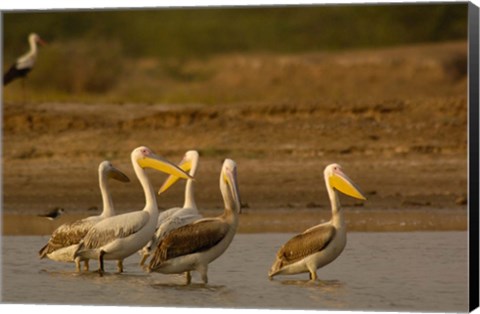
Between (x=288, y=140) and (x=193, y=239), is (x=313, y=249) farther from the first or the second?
(x=288, y=140)

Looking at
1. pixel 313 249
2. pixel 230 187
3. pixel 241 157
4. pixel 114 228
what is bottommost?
pixel 313 249

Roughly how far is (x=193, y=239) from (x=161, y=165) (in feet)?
3.56

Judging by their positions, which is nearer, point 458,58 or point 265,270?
point 265,270

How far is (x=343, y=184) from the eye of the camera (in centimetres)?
1190

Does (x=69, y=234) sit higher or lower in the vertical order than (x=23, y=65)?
lower

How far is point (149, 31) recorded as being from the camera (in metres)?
15.1

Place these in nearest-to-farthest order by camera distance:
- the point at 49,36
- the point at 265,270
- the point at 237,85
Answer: the point at 265,270, the point at 49,36, the point at 237,85

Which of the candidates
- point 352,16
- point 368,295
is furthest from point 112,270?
point 352,16

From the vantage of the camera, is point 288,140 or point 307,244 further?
point 288,140

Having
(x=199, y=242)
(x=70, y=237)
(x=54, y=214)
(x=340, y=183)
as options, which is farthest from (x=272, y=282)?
(x=54, y=214)

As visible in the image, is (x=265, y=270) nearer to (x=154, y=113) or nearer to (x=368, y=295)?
(x=368, y=295)

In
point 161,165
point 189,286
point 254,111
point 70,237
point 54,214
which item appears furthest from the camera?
point 254,111

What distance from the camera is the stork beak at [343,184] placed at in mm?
11844

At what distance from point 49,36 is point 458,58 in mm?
3681
